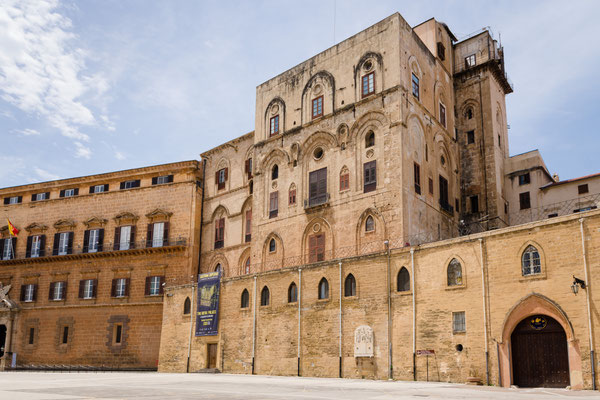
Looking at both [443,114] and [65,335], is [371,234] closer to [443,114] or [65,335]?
[443,114]

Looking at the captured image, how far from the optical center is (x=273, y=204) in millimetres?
35406

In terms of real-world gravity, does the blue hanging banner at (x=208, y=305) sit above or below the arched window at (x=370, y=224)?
below

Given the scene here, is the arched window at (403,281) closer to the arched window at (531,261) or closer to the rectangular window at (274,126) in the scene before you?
the arched window at (531,261)

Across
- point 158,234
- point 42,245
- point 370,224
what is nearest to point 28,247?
point 42,245

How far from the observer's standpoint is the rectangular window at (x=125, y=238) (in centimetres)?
4278

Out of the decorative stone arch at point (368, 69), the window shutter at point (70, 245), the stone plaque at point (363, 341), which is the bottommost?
the stone plaque at point (363, 341)

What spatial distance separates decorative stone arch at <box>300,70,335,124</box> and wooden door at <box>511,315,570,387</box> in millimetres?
17079

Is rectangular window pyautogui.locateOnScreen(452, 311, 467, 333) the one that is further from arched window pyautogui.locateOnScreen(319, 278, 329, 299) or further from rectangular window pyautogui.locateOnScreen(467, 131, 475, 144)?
rectangular window pyautogui.locateOnScreen(467, 131, 475, 144)

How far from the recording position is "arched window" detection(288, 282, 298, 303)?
29469 millimetres

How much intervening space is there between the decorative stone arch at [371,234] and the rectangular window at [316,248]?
251 centimetres

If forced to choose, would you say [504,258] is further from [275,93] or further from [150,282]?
[150,282]

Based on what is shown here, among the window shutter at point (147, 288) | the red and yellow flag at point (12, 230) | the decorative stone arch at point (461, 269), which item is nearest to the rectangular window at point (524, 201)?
the decorative stone arch at point (461, 269)

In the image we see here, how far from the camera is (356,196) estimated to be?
30938mm

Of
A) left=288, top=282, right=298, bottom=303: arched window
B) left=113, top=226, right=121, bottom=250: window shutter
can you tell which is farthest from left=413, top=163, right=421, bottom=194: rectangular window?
left=113, top=226, right=121, bottom=250: window shutter
